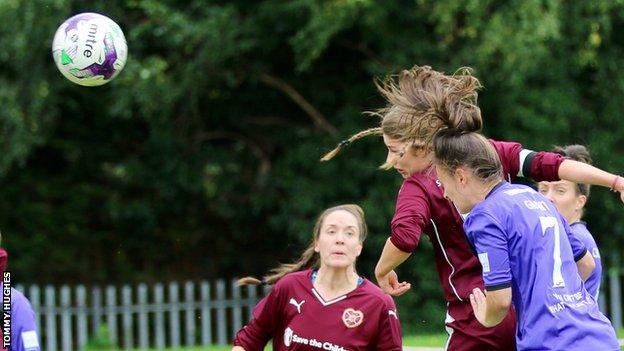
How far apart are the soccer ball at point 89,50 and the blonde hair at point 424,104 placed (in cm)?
272

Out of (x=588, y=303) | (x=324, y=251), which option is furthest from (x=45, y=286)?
(x=588, y=303)

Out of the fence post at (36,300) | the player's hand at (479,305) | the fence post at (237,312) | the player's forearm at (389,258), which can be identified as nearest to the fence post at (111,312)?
the fence post at (36,300)

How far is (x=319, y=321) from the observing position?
5.36m

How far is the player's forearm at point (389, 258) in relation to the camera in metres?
5.04

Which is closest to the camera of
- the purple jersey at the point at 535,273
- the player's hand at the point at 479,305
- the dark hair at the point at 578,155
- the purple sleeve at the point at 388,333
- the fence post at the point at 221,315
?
the purple jersey at the point at 535,273

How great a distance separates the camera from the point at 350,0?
39.9 ft

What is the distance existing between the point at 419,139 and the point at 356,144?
9.28 m

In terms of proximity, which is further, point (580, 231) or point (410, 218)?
point (580, 231)

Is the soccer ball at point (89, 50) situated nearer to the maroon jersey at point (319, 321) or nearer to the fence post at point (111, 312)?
the maroon jersey at point (319, 321)

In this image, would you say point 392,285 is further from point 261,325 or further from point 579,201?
point 579,201

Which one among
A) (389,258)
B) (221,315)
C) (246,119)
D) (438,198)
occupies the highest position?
(246,119)

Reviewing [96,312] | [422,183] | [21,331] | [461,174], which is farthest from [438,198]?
[96,312]

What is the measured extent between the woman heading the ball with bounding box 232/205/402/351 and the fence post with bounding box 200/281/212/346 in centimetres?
955

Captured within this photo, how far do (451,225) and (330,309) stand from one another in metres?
0.74
